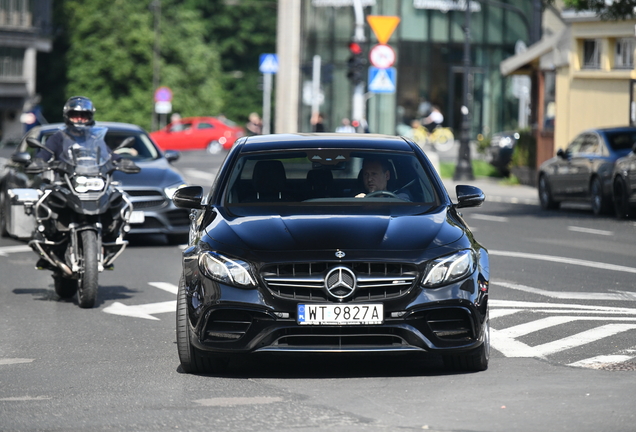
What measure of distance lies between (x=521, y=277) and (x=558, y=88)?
21.0 metres

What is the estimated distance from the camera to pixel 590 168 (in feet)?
77.9

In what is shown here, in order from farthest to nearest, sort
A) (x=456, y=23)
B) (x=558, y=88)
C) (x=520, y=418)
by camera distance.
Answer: (x=456, y=23) → (x=558, y=88) → (x=520, y=418)

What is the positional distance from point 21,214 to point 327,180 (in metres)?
4.74

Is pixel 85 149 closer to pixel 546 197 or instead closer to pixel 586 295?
pixel 586 295

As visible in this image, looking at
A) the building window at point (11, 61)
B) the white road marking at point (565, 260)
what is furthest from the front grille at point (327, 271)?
the building window at point (11, 61)

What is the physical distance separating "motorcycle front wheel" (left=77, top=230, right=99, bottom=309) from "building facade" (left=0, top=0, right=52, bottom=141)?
7010cm

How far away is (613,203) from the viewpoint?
23438 millimetres

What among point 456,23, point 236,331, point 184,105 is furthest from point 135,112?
point 236,331

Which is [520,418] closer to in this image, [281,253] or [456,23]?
[281,253]

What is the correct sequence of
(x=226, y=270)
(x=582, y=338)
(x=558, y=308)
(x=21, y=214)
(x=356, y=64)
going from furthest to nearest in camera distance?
(x=356, y=64) → (x=21, y=214) → (x=558, y=308) → (x=582, y=338) → (x=226, y=270)

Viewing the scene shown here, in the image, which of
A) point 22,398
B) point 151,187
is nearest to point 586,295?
point 22,398

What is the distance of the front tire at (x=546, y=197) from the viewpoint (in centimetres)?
2570

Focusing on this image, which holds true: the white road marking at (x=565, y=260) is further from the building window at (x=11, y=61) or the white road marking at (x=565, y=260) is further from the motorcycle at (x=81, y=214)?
the building window at (x=11, y=61)

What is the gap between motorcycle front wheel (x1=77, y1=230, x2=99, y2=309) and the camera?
10.9 m
